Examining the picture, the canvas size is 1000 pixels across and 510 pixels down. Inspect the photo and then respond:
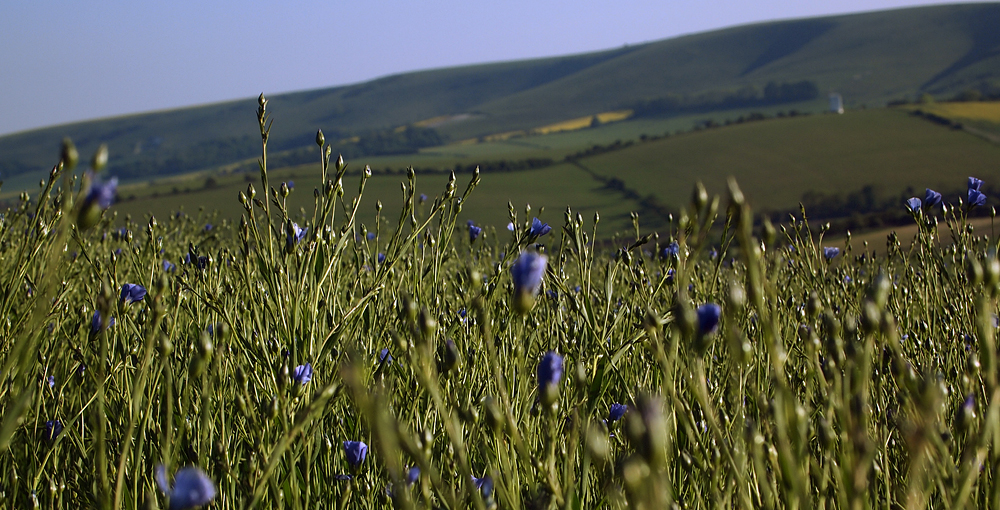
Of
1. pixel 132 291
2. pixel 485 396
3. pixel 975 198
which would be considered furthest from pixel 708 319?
pixel 975 198

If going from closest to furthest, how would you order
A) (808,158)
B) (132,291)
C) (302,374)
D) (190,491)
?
(190,491), (302,374), (132,291), (808,158)

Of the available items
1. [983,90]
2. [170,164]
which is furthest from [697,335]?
[170,164]

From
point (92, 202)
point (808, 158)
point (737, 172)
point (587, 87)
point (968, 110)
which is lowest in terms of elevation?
point (737, 172)

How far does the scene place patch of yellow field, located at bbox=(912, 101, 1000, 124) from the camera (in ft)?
92.9

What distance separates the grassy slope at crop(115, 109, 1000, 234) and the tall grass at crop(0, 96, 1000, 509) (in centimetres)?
1648

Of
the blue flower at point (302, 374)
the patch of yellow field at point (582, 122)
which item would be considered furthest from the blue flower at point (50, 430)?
the patch of yellow field at point (582, 122)

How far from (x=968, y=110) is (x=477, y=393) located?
35262mm

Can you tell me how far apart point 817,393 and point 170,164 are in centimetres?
7490

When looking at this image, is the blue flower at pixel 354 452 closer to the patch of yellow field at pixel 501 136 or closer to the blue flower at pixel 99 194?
the blue flower at pixel 99 194

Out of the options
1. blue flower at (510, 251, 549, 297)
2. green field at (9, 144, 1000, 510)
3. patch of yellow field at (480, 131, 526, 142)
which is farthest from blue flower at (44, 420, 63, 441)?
patch of yellow field at (480, 131, 526, 142)

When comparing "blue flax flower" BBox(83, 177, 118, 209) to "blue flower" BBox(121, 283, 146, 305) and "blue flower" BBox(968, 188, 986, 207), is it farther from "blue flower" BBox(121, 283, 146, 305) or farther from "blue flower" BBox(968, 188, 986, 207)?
"blue flower" BBox(968, 188, 986, 207)

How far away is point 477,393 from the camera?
1.73 metres

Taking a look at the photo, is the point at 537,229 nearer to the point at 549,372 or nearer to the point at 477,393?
the point at 477,393

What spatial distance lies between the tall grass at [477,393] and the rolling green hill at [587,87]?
5591cm
